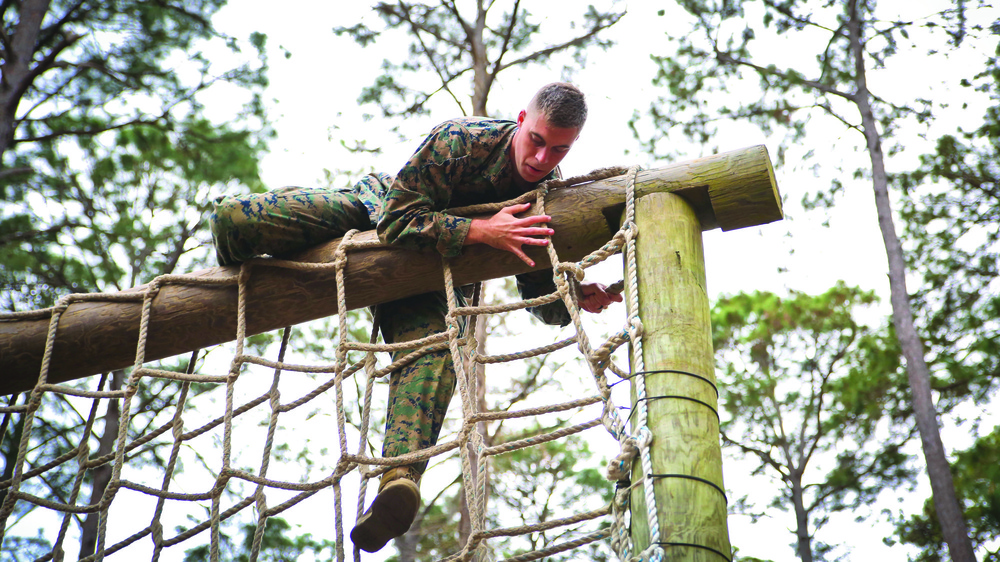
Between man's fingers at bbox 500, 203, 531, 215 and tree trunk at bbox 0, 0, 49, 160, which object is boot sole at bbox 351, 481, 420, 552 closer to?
man's fingers at bbox 500, 203, 531, 215

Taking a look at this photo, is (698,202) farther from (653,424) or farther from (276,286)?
(276,286)

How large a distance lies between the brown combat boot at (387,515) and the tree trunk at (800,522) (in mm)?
7262

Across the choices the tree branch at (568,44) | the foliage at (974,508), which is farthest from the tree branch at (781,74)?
the foliage at (974,508)

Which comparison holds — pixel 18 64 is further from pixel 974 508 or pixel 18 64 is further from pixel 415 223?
pixel 974 508

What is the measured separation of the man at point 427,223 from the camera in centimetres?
190

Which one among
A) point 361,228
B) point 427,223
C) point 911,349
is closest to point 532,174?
point 427,223

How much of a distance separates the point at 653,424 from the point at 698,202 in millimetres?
621

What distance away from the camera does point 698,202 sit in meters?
1.83

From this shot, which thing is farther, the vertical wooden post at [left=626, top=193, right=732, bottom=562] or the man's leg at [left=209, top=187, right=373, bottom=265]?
the man's leg at [left=209, top=187, right=373, bottom=265]

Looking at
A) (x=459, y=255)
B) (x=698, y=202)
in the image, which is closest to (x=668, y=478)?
(x=698, y=202)

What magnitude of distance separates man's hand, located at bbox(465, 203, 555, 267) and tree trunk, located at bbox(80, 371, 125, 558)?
148 inches

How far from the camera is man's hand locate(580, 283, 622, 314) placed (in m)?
2.15

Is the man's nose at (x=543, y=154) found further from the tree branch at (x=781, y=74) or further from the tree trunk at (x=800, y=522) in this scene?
the tree trunk at (x=800, y=522)

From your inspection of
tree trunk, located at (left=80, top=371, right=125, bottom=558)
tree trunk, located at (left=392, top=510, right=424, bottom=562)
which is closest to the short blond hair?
tree trunk, located at (left=80, top=371, right=125, bottom=558)
